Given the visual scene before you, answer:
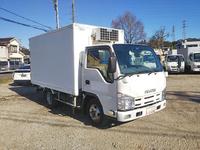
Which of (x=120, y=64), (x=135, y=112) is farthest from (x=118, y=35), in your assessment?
(x=135, y=112)

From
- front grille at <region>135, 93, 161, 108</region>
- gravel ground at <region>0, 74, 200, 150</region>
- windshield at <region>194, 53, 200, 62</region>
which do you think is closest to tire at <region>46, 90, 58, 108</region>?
gravel ground at <region>0, 74, 200, 150</region>

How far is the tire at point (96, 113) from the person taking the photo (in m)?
4.86

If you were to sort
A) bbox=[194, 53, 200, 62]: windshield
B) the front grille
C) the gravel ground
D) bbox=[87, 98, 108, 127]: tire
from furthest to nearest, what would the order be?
bbox=[194, 53, 200, 62]: windshield → bbox=[87, 98, 108, 127]: tire → the front grille → the gravel ground

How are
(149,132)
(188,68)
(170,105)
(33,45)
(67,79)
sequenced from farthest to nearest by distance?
(188,68) < (33,45) < (170,105) < (67,79) < (149,132)

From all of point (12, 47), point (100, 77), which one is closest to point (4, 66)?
point (12, 47)

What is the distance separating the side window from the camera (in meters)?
4.57

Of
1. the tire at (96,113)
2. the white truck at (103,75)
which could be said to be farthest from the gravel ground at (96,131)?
the white truck at (103,75)

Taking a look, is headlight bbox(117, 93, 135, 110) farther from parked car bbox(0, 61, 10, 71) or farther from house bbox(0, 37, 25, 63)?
house bbox(0, 37, 25, 63)

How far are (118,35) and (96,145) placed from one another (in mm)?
3643

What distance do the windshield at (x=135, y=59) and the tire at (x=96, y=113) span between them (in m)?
1.27

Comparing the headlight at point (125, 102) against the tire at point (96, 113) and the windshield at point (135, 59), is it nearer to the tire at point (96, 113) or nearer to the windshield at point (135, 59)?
the windshield at point (135, 59)

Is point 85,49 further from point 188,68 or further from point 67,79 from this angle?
point 188,68

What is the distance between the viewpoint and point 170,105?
22.9 feet

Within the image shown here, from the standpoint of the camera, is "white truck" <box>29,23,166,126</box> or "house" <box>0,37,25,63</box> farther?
"house" <box>0,37,25,63</box>
